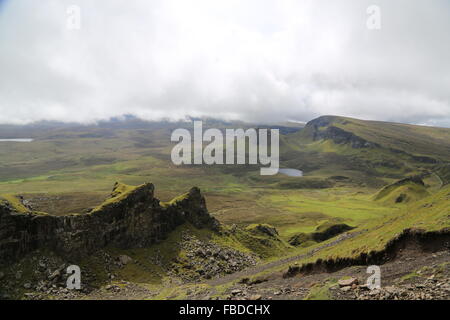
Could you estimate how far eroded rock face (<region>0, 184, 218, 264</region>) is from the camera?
141ft

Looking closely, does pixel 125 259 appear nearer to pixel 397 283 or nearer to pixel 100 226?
pixel 100 226

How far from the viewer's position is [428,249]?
3069 cm

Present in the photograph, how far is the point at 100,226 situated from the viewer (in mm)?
52469

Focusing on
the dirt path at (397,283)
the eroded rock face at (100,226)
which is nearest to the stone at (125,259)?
the eroded rock face at (100,226)

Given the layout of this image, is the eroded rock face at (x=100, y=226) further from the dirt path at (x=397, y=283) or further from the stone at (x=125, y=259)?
the dirt path at (x=397, y=283)

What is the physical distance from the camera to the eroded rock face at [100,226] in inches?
1690

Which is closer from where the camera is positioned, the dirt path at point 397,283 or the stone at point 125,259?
the dirt path at point 397,283

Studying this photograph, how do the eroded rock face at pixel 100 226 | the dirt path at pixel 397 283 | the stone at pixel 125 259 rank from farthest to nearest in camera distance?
the stone at pixel 125 259 → the eroded rock face at pixel 100 226 → the dirt path at pixel 397 283

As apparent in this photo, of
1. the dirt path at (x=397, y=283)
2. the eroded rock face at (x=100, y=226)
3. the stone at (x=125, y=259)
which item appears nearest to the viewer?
the dirt path at (x=397, y=283)

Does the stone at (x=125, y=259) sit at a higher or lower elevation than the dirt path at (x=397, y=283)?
lower

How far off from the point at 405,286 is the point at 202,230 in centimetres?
5351

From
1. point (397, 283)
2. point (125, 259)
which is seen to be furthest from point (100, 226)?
point (397, 283)
